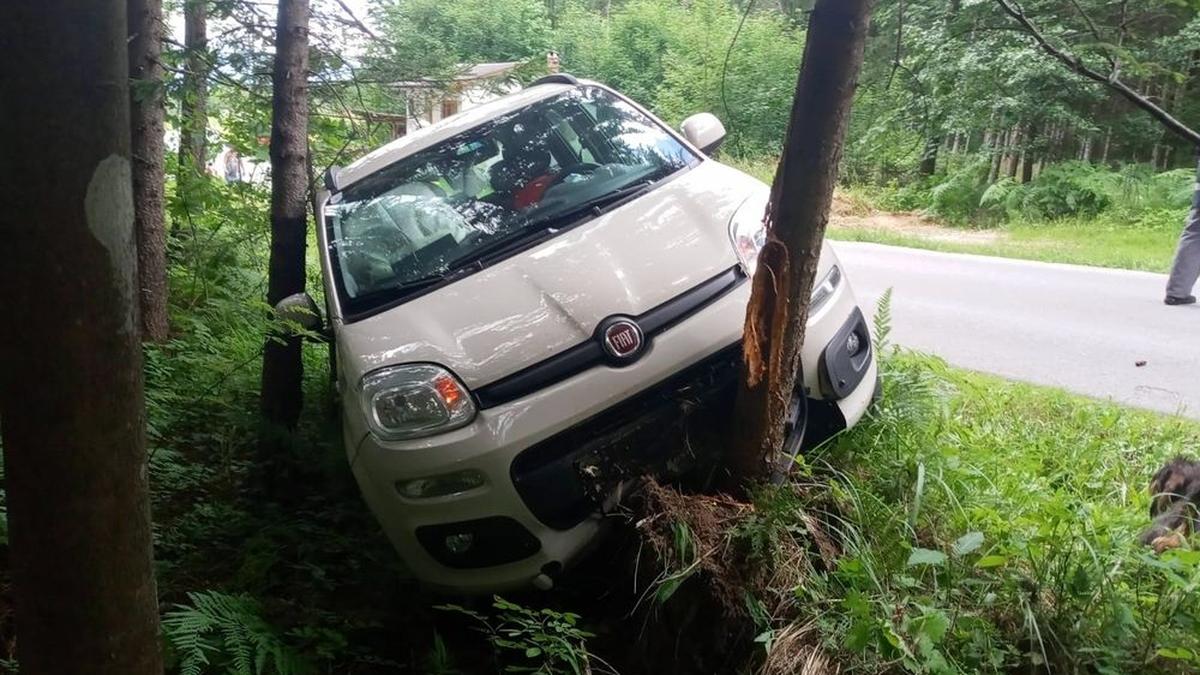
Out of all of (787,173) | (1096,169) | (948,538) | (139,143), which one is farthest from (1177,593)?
(1096,169)

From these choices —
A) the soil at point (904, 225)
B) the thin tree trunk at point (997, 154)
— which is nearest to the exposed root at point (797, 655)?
the soil at point (904, 225)

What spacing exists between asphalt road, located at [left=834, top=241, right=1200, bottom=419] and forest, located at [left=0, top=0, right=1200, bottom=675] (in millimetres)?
542

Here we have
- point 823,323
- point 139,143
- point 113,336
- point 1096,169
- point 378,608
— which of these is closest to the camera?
point 113,336

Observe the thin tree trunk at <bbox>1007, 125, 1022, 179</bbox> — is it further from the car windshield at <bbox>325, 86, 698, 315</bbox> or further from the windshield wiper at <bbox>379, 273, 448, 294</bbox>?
the windshield wiper at <bbox>379, 273, 448, 294</bbox>

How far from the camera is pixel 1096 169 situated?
48.3 ft

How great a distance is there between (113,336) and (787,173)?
6.29 ft

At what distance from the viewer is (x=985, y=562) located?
2.14m

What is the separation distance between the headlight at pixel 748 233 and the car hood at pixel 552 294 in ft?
0.13

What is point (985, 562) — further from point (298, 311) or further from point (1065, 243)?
point (1065, 243)

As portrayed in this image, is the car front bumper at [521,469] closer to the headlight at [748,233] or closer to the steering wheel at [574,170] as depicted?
the headlight at [748,233]

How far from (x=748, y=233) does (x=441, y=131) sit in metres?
1.89

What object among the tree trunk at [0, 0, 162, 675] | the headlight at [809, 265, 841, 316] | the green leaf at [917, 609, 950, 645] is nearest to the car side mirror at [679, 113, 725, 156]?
the headlight at [809, 265, 841, 316]

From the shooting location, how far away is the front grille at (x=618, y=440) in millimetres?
2879

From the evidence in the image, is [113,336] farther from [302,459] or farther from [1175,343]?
[1175,343]
